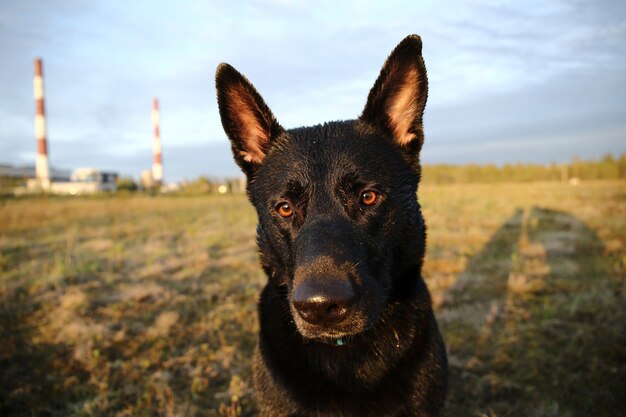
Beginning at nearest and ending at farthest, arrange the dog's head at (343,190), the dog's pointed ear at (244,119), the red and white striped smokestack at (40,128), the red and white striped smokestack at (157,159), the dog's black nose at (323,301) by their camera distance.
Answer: the dog's black nose at (323,301), the dog's head at (343,190), the dog's pointed ear at (244,119), the red and white striped smokestack at (40,128), the red and white striped smokestack at (157,159)

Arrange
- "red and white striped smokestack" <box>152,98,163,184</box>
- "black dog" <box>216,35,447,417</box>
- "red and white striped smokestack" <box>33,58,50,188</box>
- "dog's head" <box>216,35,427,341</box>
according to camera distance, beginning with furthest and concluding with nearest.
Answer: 1. "red and white striped smokestack" <box>152,98,163,184</box>
2. "red and white striped smokestack" <box>33,58,50,188</box>
3. "black dog" <box>216,35,447,417</box>
4. "dog's head" <box>216,35,427,341</box>

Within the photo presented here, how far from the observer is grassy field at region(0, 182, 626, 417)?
349 centimetres

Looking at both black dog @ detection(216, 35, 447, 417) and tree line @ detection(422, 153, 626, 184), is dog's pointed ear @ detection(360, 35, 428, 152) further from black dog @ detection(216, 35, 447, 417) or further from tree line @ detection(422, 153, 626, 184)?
tree line @ detection(422, 153, 626, 184)

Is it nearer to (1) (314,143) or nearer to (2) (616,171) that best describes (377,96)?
(1) (314,143)

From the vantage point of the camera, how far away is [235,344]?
15.1 feet

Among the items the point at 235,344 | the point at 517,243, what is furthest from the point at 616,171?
the point at 235,344

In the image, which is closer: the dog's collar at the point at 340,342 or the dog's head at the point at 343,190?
the dog's head at the point at 343,190

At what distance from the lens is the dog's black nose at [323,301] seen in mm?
1843

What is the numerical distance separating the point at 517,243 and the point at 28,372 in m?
9.65

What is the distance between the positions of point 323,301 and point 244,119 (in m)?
1.67

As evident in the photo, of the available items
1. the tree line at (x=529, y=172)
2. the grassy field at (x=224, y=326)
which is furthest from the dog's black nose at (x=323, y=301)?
the tree line at (x=529, y=172)

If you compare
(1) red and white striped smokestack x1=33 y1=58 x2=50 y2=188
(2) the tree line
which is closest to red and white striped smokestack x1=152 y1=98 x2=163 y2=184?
(1) red and white striped smokestack x1=33 y1=58 x2=50 y2=188

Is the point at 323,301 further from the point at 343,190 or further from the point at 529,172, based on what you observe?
the point at 529,172

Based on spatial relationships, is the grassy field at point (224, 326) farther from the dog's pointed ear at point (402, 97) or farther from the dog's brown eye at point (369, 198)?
the dog's pointed ear at point (402, 97)
